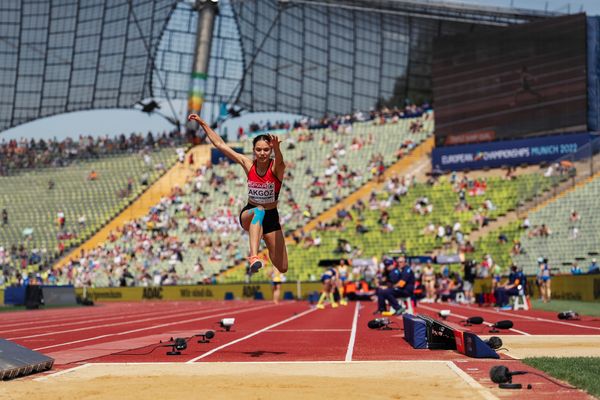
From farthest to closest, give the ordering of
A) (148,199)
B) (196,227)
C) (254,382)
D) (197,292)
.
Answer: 1. (148,199)
2. (196,227)
3. (197,292)
4. (254,382)

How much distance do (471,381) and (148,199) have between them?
48.5 metres

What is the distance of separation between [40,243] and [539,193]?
94.9 feet

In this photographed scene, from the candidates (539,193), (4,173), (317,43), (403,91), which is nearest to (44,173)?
(4,173)

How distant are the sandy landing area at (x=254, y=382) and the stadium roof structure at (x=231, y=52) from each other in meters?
55.0

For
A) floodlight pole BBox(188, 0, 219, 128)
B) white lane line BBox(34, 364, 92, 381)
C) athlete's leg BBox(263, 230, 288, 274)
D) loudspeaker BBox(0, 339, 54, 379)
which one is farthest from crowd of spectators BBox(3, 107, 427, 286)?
loudspeaker BBox(0, 339, 54, 379)

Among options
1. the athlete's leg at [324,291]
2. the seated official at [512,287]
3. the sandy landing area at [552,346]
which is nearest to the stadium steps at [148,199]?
the athlete's leg at [324,291]

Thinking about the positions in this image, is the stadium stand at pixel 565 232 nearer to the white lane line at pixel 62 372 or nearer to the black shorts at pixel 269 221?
the black shorts at pixel 269 221

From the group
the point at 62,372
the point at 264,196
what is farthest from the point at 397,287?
the point at 62,372

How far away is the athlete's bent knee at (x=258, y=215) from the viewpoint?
11070 mm

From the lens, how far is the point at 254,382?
8750 millimetres

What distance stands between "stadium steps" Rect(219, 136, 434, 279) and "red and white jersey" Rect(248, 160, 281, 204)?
34.9m

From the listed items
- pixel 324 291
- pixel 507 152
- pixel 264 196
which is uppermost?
pixel 507 152

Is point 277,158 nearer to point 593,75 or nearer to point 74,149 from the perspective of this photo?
point 593,75

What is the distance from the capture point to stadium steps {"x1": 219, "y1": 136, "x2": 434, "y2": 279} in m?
48.1
